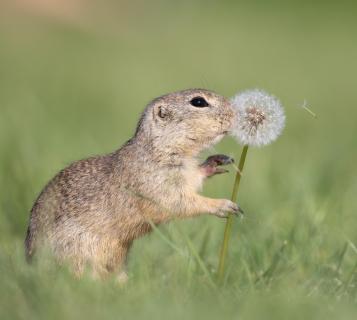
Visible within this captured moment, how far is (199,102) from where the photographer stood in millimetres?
4988

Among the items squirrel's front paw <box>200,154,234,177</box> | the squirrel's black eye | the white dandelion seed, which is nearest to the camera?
the white dandelion seed

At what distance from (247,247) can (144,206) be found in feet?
2.07

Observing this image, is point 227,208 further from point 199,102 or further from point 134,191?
point 199,102

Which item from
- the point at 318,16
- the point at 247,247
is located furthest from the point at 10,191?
the point at 318,16

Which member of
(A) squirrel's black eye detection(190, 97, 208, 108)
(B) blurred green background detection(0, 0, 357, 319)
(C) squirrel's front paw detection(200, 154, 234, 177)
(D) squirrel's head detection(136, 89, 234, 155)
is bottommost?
(B) blurred green background detection(0, 0, 357, 319)

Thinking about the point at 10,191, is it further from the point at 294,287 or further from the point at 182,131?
the point at 294,287

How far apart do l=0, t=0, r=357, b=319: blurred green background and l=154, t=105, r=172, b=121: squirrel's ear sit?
670mm

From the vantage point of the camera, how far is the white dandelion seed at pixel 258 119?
14.0ft

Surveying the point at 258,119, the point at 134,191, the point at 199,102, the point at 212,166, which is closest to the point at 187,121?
the point at 199,102

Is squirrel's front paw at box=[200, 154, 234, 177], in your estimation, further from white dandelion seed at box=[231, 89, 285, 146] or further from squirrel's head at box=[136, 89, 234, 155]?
white dandelion seed at box=[231, 89, 285, 146]

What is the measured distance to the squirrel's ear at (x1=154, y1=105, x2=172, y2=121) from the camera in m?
5.04

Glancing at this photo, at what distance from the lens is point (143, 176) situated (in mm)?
4902

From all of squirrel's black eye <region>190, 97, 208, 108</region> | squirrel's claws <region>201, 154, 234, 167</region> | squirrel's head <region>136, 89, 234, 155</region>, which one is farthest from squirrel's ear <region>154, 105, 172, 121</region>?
squirrel's claws <region>201, 154, 234, 167</region>

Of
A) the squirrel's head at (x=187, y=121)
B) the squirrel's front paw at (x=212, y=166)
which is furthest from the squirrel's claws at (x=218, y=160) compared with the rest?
the squirrel's head at (x=187, y=121)
